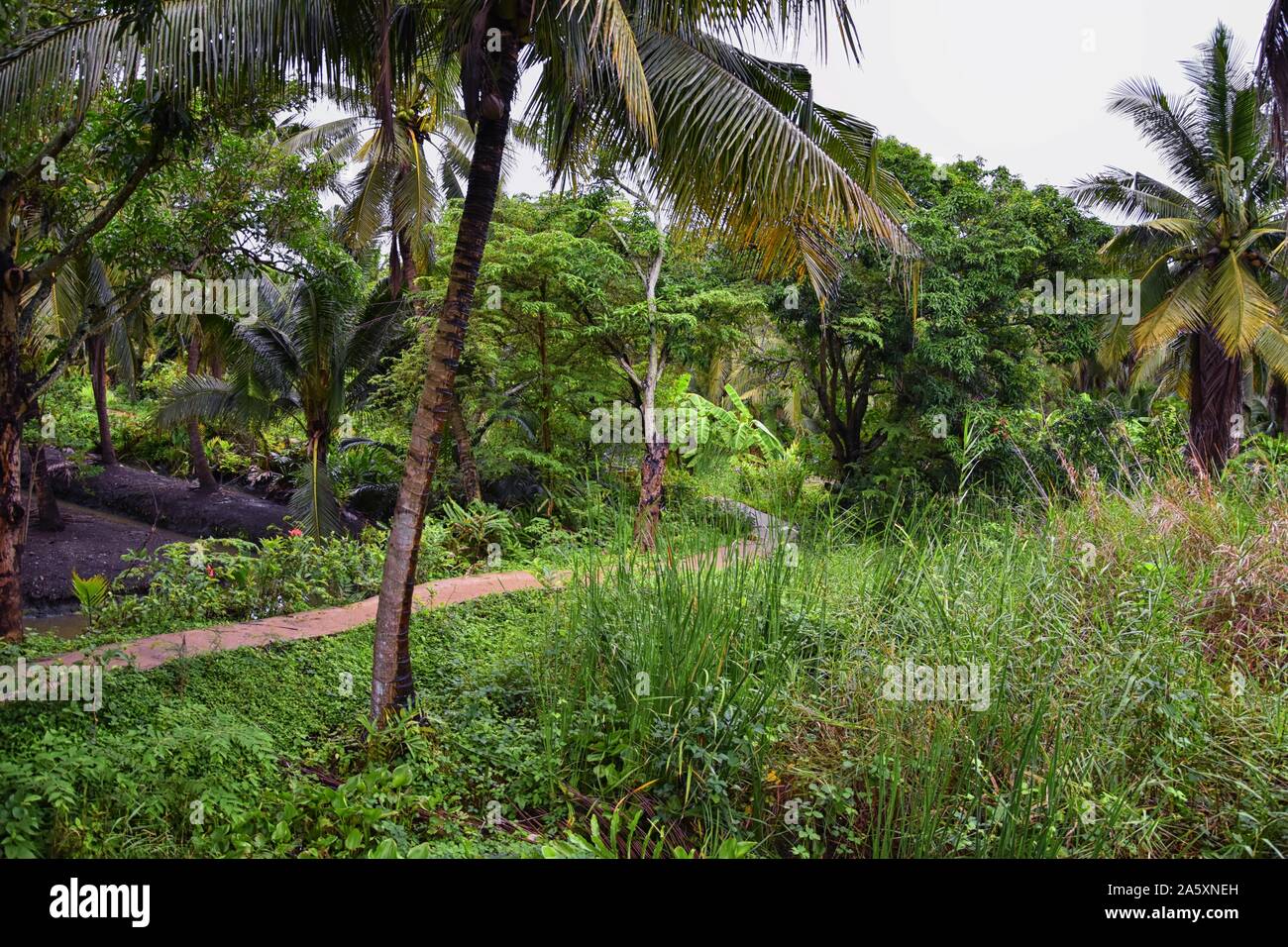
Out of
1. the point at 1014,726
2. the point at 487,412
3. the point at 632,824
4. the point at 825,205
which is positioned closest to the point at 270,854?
the point at 632,824

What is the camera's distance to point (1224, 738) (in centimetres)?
435

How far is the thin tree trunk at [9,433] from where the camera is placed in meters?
6.20

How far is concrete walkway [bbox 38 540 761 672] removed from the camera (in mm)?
5547

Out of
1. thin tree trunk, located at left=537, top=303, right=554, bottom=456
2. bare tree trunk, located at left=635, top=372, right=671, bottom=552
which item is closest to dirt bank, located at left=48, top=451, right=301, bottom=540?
thin tree trunk, located at left=537, top=303, right=554, bottom=456

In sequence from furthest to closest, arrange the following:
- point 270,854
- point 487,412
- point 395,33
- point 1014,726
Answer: point 487,412
point 395,33
point 1014,726
point 270,854

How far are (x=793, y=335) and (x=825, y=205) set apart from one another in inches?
375

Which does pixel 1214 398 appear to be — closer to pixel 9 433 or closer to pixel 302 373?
pixel 302 373

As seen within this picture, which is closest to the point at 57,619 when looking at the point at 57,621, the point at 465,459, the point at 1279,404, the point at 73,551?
the point at 57,621

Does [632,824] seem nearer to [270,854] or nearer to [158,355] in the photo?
[270,854]

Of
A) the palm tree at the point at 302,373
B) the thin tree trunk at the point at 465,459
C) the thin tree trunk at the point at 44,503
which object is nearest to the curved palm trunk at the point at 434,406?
the palm tree at the point at 302,373

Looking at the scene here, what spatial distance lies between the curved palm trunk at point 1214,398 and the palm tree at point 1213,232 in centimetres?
2

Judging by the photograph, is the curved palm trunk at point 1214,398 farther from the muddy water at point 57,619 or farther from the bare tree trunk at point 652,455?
the muddy water at point 57,619

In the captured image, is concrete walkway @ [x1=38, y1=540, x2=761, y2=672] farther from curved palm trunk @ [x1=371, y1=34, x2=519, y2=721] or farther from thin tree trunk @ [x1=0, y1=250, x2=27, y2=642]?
curved palm trunk @ [x1=371, y1=34, x2=519, y2=721]

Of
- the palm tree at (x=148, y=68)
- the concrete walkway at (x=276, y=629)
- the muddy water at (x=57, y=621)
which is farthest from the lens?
the muddy water at (x=57, y=621)
